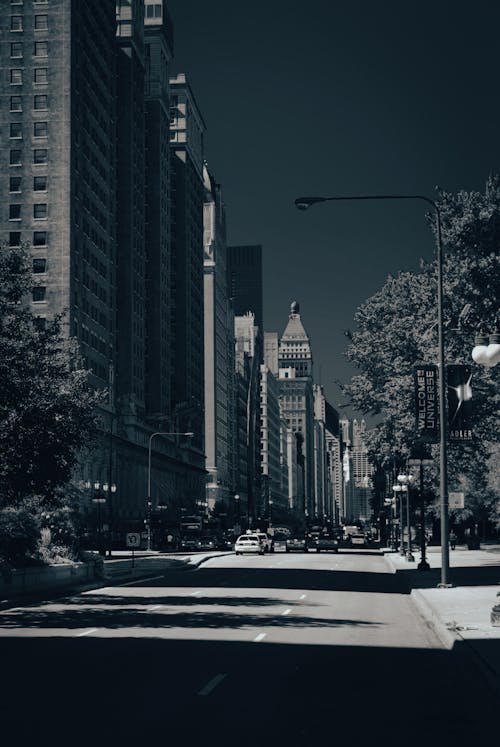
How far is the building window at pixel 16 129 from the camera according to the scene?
344 feet

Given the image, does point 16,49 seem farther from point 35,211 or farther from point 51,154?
point 35,211

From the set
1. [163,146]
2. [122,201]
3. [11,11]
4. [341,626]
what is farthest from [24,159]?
[341,626]

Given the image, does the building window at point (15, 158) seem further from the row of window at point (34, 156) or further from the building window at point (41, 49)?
the building window at point (41, 49)

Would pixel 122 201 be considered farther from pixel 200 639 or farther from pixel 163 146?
pixel 200 639

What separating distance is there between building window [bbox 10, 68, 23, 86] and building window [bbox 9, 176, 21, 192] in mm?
8718

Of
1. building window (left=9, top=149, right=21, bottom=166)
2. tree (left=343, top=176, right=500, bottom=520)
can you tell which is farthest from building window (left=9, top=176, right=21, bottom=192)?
tree (left=343, top=176, right=500, bottom=520)

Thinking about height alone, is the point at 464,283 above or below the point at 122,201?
below

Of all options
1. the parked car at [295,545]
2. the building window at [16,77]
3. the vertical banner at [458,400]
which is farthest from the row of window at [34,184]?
the vertical banner at [458,400]

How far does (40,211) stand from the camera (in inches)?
4070

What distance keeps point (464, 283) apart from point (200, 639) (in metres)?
29.9

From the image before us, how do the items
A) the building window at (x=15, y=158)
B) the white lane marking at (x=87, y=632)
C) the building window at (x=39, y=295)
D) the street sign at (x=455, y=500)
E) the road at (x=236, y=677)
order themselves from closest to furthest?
the road at (x=236, y=677) < the white lane marking at (x=87, y=632) < the street sign at (x=455, y=500) < the building window at (x=39, y=295) < the building window at (x=15, y=158)

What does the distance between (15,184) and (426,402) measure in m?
75.4

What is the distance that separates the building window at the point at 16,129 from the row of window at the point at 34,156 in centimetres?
131

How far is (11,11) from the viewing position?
348 feet
